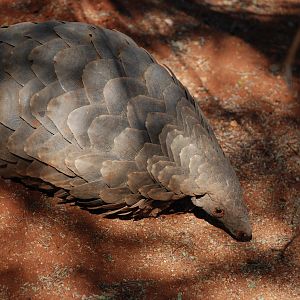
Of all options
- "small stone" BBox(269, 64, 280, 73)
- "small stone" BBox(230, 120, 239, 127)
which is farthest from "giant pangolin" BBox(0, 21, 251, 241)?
"small stone" BBox(269, 64, 280, 73)

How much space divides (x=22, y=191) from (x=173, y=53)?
164cm

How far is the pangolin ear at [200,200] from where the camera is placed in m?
2.87

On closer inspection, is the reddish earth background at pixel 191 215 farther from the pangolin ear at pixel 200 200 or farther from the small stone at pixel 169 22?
the pangolin ear at pixel 200 200

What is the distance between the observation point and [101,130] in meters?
2.62

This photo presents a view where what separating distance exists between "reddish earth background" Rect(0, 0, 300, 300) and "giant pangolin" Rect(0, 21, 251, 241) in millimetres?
156

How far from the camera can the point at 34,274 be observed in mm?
2643

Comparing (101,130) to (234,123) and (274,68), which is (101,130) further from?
(274,68)

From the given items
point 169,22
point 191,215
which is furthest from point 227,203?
point 169,22

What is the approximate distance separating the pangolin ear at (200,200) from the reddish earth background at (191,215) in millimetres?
179

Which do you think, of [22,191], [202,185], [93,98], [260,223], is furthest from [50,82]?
[260,223]

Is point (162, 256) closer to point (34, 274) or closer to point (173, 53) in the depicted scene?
point (34, 274)

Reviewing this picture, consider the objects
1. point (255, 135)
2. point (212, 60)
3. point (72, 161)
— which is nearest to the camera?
point (72, 161)

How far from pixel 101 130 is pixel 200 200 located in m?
0.68

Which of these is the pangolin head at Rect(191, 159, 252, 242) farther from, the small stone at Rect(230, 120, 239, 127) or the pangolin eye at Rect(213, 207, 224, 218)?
the small stone at Rect(230, 120, 239, 127)
